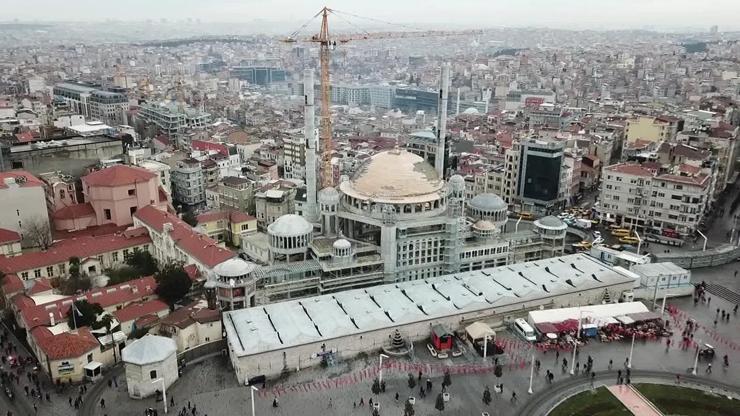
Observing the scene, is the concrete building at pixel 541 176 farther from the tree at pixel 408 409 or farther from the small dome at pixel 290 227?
the tree at pixel 408 409

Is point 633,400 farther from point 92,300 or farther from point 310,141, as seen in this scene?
point 92,300

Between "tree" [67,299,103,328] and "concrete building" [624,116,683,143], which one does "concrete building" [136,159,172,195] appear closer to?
"tree" [67,299,103,328]

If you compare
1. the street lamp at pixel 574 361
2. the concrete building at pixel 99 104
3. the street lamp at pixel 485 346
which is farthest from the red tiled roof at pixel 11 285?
the concrete building at pixel 99 104

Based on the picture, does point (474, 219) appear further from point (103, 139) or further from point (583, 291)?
point (103, 139)

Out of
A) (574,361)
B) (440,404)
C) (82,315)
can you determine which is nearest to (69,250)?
(82,315)

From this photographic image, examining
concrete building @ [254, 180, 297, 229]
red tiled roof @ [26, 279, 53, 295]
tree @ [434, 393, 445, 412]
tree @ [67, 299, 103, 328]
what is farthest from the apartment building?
red tiled roof @ [26, 279, 53, 295]

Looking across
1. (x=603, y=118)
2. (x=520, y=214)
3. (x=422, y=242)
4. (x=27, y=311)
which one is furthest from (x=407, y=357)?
(x=603, y=118)
